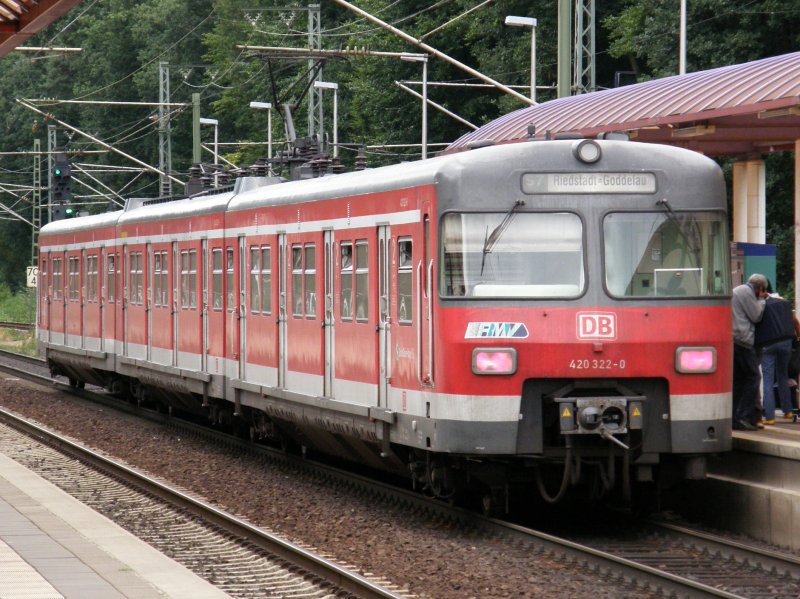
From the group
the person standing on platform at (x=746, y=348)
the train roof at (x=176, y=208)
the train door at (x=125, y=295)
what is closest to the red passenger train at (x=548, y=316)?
the person standing on platform at (x=746, y=348)

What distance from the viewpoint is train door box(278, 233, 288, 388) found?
17047 mm

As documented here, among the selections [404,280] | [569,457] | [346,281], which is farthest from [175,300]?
[569,457]

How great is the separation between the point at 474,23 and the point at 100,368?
32408mm

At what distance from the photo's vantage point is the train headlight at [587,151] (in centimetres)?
1257

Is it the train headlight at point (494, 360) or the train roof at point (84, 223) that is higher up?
the train roof at point (84, 223)

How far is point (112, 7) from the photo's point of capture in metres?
96.0

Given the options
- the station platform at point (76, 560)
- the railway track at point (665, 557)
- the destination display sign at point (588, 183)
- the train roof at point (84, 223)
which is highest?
the train roof at point (84, 223)

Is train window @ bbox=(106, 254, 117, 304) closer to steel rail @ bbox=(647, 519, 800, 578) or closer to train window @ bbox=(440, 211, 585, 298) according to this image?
train window @ bbox=(440, 211, 585, 298)

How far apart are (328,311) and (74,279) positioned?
1551 centimetres

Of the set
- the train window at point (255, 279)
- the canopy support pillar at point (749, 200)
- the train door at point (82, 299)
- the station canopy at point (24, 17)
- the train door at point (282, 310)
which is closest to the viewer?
the station canopy at point (24, 17)

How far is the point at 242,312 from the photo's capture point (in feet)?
61.9

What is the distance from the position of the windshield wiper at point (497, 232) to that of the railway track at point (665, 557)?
6.92ft

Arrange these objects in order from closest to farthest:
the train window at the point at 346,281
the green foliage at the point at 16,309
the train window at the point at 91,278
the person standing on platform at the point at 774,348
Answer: the person standing on platform at the point at 774,348 < the train window at the point at 346,281 < the train window at the point at 91,278 < the green foliage at the point at 16,309

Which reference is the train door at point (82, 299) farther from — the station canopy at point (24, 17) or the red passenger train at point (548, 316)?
the station canopy at point (24, 17)
